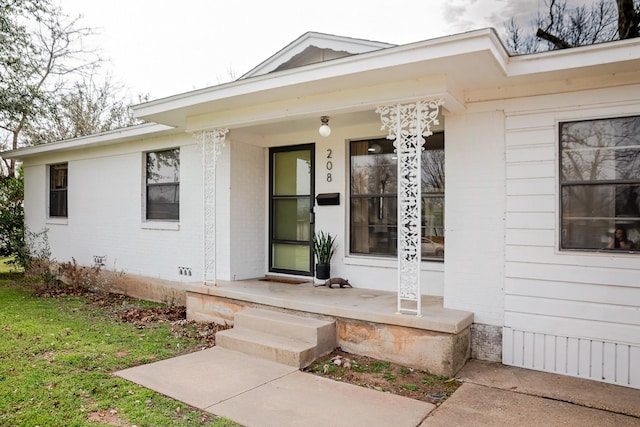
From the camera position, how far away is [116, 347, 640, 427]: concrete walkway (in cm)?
323

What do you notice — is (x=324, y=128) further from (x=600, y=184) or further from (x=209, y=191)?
(x=600, y=184)

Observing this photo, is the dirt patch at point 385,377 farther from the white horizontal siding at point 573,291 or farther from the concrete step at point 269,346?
the white horizontal siding at point 573,291

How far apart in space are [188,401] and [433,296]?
3264 millimetres

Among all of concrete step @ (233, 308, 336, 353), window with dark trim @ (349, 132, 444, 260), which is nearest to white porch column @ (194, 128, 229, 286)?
concrete step @ (233, 308, 336, 353)

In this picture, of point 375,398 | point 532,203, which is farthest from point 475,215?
point 375,398

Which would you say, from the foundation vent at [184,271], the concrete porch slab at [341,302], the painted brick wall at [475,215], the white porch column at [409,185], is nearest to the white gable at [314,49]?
the white porch column at [409,185]

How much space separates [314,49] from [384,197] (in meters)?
2.41

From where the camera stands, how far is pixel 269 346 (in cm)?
452

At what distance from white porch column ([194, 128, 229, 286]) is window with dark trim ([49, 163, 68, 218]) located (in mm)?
5346

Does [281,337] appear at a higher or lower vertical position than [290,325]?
lower

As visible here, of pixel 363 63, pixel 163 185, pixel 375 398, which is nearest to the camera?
pixel 375 398

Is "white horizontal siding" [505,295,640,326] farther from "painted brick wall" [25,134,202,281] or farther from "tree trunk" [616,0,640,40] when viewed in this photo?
"tree trunk" [616,0,640,40]

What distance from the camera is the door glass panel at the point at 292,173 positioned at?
682 centimetres

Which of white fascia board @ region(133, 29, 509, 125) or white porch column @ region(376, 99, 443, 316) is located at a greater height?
white fascia board @ region(133, 29, 509, 125)
